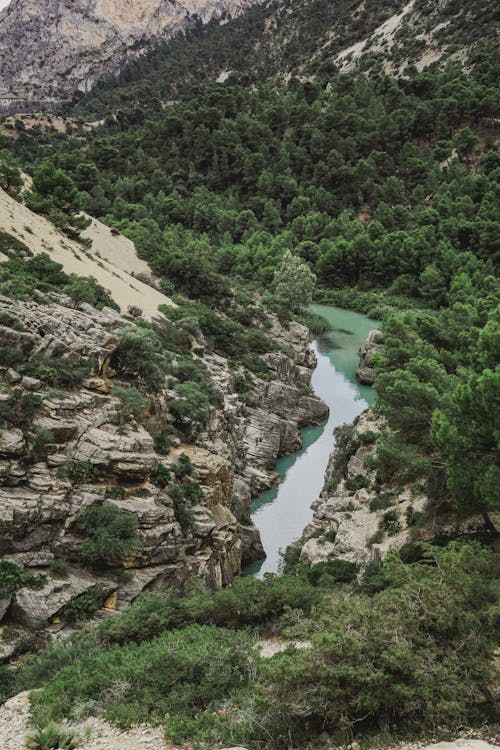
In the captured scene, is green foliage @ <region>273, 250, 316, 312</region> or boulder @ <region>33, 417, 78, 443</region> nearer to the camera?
boulder @ <region>33, 417, 78, 443</region>

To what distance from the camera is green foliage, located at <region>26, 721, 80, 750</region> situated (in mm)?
10391

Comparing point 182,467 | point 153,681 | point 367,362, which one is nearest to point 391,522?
point 182,467

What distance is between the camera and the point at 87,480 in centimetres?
2005

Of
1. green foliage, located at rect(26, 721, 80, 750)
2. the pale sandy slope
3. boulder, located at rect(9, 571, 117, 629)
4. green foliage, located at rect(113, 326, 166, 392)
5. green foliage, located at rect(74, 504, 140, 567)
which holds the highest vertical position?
the pale sandy slope

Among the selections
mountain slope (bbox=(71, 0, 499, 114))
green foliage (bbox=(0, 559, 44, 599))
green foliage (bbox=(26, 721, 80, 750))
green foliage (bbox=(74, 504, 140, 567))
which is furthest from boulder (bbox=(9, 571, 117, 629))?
mountain slope (bbox=(71, 0, 499, 114))

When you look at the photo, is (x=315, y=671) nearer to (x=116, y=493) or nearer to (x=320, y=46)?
(x=116, y=493)

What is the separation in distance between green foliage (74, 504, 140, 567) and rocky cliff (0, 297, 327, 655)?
33cm

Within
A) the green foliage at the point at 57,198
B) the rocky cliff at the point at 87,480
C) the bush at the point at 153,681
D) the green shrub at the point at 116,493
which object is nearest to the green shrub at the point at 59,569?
the rocky cliff at the point at 87,480

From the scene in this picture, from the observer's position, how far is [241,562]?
2728 centimetres

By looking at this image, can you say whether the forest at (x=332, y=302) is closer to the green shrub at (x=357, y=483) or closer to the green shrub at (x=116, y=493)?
the green shrub at (x=357, y=483)

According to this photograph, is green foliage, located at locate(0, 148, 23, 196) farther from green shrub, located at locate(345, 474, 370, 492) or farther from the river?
green shrub, located at locate(345, 474, 370, 492)

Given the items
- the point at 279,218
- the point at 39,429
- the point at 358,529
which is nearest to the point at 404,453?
the point at 358,529

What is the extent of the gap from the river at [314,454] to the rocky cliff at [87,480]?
268cm

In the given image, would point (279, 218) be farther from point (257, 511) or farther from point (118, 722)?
point (118, 722)
